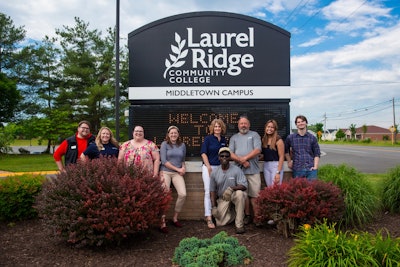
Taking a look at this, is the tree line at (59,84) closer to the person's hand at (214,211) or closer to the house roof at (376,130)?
the person's hand at (214,211)

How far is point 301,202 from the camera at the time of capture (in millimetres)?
5113

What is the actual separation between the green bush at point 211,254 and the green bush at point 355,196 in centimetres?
235

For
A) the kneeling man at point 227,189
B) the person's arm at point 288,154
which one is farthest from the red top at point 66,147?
the person's arm at point 288,154

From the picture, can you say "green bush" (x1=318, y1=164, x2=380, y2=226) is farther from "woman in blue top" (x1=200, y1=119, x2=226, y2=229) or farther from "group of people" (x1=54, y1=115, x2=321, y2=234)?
"woman in blue top" (x1=200, y1=119, x2=226, y2=229)

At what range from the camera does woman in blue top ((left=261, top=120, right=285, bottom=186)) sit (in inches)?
240

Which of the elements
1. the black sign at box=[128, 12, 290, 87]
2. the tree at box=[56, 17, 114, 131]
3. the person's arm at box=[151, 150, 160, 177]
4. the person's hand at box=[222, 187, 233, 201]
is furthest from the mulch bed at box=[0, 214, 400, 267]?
the tree at box=[56, 17, 114, 131]

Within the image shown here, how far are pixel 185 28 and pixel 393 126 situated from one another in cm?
6360

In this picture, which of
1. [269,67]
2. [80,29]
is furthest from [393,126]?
[269,67]

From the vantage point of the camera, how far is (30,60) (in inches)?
1387

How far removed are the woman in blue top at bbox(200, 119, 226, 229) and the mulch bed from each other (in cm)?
42

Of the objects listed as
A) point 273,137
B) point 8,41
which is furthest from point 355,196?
point 8,41

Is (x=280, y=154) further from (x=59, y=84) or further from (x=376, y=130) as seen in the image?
(x=376, y=130)

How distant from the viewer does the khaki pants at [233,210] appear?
574cm

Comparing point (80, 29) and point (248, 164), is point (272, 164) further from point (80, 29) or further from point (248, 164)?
point (80, 29)
